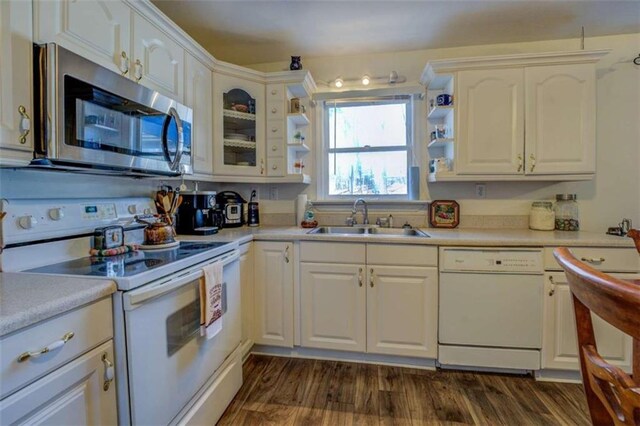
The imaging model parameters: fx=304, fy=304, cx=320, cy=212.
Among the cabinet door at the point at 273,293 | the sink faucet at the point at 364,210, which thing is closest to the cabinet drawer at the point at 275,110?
the sink faucet at the point at 364,210

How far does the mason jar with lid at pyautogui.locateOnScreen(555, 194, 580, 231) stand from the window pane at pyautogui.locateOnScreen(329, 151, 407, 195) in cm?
115

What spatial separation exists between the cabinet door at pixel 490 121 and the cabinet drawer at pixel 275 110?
1330 mm

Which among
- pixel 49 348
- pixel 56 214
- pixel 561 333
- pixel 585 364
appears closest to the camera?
pixel 585 364

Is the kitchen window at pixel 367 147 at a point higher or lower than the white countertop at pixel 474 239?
higher

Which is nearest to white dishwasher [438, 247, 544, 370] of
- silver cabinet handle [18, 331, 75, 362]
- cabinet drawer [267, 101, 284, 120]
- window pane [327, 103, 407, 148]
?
window pane [327, 103, 407, 148]

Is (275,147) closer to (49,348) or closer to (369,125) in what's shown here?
(369,125)

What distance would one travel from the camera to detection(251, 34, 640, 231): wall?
2312mm

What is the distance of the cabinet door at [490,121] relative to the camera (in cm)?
215

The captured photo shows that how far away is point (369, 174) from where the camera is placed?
2.73m

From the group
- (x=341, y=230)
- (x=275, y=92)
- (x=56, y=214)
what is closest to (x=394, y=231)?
(x=341, y=230)

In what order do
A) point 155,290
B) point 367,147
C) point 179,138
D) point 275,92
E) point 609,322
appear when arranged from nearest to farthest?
point 609,322 → point 155,290 → point 179,138 → point 275,92 → point 367,147

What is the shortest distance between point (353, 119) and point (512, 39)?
1383mm

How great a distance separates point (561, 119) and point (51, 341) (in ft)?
9.49

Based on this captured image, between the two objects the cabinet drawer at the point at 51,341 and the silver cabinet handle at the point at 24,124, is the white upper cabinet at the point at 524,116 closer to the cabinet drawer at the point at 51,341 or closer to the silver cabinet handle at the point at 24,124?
the cabinet drawer at the point at 51,341
